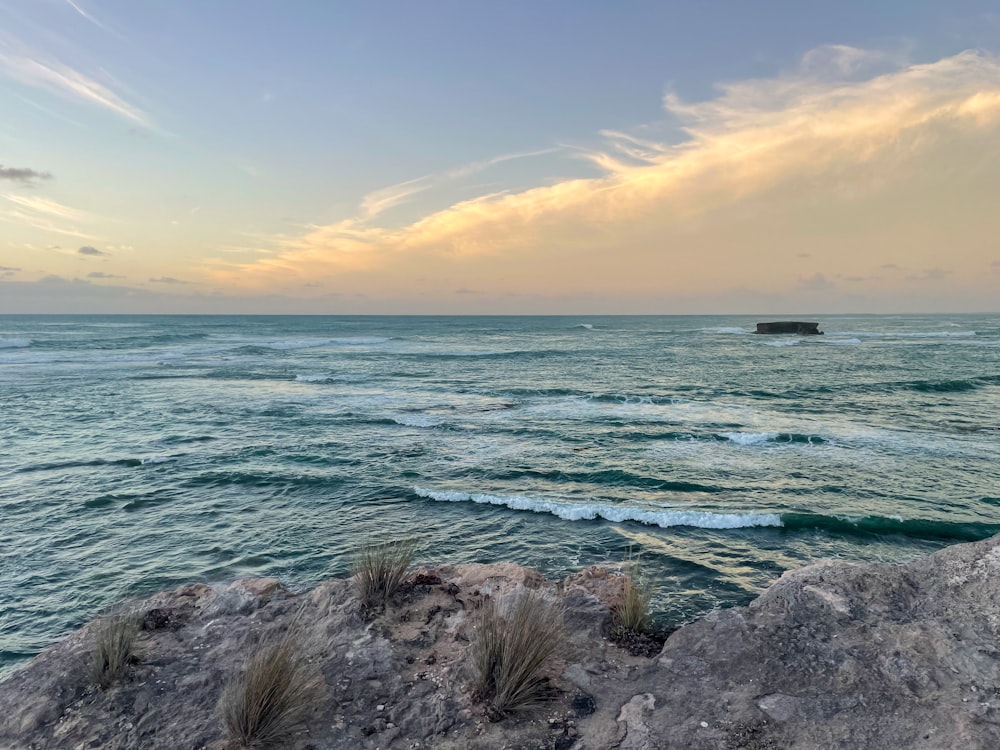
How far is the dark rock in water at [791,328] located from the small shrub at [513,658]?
97.7 meters

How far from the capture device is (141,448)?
18.3 meters

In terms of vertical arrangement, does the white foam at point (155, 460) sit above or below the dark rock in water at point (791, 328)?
below

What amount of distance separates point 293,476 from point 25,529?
5.56 m

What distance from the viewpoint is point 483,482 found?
576 inches

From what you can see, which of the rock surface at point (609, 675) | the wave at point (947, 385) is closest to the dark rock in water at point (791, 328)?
the wave at point (947, 385)

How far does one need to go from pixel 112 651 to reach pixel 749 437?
18.4 m

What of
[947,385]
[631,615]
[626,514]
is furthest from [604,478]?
[947,385]

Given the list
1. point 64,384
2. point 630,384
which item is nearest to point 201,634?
point 630,384

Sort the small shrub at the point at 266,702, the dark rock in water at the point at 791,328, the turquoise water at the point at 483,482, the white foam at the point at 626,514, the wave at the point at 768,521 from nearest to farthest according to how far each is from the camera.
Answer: the small shrub at the point at 266,702, the turquoise water at the point at 483,482, the wave at the point at 768,521, the white foam at the point at 626,514, the dark rock in water at the point at 791,328

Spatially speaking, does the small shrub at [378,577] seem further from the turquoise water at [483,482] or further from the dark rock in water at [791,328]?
the dark rock in water at [791,328]

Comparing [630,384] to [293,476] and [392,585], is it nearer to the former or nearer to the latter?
[293,476]

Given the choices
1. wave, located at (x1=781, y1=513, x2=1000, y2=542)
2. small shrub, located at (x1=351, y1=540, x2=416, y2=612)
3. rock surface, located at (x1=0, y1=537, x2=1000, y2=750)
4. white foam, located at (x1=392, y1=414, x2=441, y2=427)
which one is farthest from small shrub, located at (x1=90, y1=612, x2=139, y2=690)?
white foam, located at (x1=392, y1=414, x2=441, y2=427)

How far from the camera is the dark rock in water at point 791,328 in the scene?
92.4 m

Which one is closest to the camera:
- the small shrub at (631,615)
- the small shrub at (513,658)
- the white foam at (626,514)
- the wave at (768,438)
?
the small shrub at (513,658)
